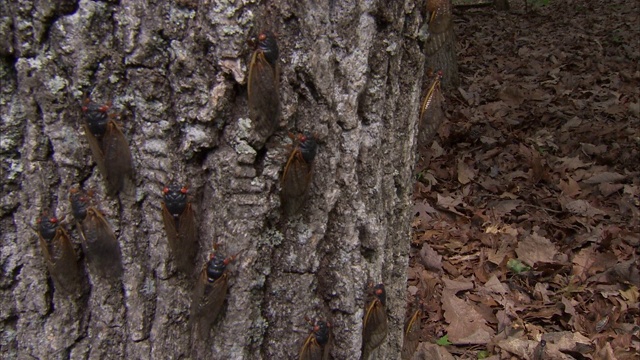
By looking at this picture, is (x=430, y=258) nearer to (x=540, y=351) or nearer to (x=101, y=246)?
(x=540, y=351)

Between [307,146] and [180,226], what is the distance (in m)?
0.44

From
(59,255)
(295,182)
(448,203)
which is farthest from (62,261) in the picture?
(448,203)

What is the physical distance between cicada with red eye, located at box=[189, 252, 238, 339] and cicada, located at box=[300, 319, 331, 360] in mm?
307

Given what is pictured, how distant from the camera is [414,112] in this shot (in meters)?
1.81

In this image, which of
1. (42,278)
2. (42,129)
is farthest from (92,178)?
(42,278)

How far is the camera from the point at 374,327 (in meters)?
1.79

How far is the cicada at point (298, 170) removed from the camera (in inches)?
57.9

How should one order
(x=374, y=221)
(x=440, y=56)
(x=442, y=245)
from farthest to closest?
(x=440, y=56) < (x=442, y=245) < (x=374, y=221)

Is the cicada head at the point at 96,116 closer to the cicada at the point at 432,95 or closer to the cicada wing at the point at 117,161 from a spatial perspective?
the cicada wing at the point at 117,161

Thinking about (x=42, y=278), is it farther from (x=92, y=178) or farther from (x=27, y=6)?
(x=27, y=6)

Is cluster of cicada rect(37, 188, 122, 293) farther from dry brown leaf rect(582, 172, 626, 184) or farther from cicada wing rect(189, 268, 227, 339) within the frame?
dry brown leaf rect(582, 172, 626, 184)

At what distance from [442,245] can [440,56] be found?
4563mm

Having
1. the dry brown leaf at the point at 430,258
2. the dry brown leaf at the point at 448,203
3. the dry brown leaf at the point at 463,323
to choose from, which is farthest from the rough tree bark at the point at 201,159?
the dry brown leaf at the point at 448,203

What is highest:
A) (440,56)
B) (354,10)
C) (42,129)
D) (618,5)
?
(618,5)
